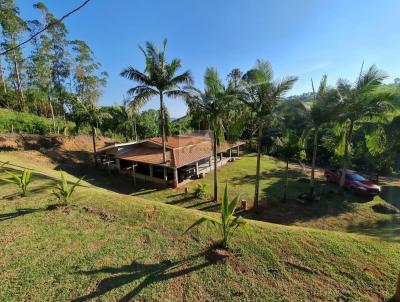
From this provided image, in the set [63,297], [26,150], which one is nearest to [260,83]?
[63,297]

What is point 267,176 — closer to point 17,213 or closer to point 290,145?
point 290,145

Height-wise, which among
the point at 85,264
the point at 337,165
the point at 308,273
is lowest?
the point at 337,165

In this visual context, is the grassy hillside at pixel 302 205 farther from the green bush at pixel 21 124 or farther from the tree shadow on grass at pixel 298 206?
the green bush at pixel 21 124

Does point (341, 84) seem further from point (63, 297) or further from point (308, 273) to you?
point (63, 297)

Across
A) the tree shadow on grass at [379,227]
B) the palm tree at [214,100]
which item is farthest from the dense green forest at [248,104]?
the tree shadow on grass at [379,227]

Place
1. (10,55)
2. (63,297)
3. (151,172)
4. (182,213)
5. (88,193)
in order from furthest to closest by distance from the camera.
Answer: (10,55)
(151,172)
(88,193)
(182,213)
(63,297)
